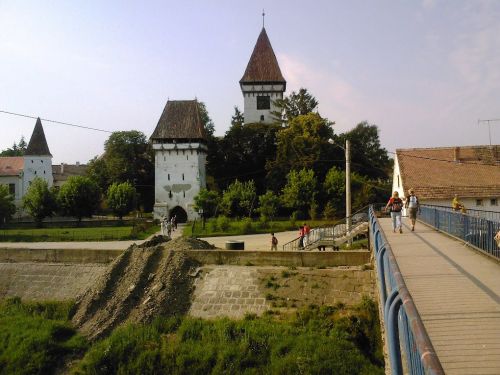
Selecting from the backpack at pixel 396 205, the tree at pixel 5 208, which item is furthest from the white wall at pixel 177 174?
the backpack at pixel 396 205

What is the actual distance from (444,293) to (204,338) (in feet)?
27.0

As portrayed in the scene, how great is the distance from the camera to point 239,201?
41.8 m

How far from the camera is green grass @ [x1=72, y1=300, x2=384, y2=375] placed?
11.5 m

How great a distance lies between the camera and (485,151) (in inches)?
1215

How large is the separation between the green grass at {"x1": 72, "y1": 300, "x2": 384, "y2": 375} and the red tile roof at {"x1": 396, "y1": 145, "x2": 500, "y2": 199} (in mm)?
15639

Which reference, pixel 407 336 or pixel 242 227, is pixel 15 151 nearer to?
pixel 242 227

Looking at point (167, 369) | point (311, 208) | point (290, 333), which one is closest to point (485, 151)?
point (311, 208)

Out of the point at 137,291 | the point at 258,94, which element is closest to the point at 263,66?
the point at 258,94

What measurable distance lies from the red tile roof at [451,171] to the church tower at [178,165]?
23814 mm

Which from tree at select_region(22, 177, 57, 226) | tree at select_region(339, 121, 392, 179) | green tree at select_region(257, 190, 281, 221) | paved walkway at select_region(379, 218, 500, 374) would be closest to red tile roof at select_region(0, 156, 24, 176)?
tree at select_region(22, 177, 57, 226)

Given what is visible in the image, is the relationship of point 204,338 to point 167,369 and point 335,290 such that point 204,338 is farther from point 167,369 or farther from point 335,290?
point 335,290

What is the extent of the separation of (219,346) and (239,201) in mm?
29504

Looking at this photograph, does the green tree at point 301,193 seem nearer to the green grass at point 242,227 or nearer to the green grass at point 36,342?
the green grass at point 242,227

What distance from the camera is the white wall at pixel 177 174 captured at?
156 ft
